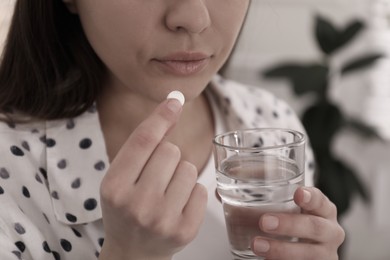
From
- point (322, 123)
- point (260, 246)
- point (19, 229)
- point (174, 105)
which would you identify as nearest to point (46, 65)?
point (19, 229)

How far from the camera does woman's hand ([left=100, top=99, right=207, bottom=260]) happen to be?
684 mm

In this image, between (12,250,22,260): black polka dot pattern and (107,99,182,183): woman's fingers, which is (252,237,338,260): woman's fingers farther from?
(12,250,22,260): black polka dot pattern

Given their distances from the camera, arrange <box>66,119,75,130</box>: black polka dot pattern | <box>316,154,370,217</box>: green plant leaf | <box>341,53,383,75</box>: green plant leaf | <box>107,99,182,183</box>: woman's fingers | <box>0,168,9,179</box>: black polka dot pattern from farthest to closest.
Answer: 1. <box>341,53,383,75</box>: green plant leaf
2. <box>316,154,370,217</box>: green plant leaf
3. <box>66,119,75,130</box>: black polka dot pattern
4. <box>0,168,9,179</box>: black polka dot pattern
5. <box>107,99,182,183</box>: woman's fingers

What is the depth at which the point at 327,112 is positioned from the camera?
2504mm

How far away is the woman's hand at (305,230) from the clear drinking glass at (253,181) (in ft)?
0.04

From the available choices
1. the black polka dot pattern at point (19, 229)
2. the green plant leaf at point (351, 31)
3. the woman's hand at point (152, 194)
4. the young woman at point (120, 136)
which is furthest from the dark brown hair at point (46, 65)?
the green plant leaf at point (351, 31)

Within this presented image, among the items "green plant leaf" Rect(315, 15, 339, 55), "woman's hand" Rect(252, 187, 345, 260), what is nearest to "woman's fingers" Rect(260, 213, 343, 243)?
"woman's hand" Rect(252, 187, 345, 260)

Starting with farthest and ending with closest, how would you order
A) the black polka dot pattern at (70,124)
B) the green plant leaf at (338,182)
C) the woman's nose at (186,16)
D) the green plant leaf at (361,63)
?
1. the green plant leaf at (361,63)
2. the green plant leaf at (338,182)
3. the black polka dot pattern at (70,124)
4. the woman's nose at (186,16)

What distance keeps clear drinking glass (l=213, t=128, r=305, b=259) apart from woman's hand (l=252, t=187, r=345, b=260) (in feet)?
0.04

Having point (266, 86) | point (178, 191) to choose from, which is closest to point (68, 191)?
point (178, 191)

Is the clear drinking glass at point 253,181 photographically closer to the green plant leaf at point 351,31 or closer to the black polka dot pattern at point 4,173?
the black polka dot pattern at point 4,173

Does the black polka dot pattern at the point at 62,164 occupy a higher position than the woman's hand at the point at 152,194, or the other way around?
the woman's hand at the point at 152,194

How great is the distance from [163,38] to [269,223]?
13.3 inches

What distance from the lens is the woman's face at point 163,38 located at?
89 centimetres
